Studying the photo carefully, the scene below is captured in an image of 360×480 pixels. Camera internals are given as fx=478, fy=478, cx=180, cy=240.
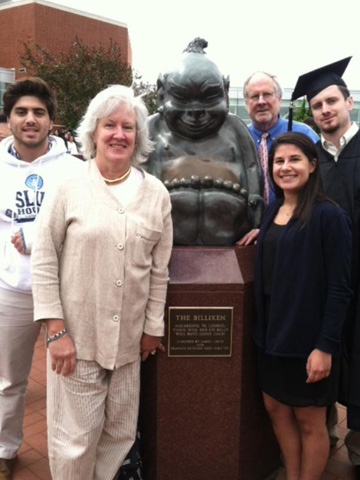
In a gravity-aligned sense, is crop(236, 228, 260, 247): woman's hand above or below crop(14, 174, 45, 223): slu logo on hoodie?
below

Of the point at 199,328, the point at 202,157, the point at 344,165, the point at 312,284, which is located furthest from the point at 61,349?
the point at 344,165

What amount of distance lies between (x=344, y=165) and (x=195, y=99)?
931mm

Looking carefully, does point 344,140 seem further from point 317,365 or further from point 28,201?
point 28,201

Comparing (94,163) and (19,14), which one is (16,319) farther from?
(19,14)

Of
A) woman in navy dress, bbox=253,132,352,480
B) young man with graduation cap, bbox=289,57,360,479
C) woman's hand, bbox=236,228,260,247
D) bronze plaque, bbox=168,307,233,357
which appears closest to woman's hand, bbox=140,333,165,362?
bronze plaque, bbox=168,307,233,357

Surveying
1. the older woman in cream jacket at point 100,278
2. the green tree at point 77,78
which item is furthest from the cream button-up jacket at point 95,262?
the green tree at point 77,78

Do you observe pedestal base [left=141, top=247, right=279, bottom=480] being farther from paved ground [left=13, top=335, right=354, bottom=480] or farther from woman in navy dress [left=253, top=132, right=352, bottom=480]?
paved ground [left=13, top=335, right=354, bottom=480]

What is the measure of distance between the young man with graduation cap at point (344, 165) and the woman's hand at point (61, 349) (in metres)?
1.55

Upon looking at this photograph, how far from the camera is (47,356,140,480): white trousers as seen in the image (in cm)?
209

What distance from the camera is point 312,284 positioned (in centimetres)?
221

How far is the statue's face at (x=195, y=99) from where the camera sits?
8.84ft

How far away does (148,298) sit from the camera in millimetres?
2203

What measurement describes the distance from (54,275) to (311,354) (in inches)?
Answer: 48.2

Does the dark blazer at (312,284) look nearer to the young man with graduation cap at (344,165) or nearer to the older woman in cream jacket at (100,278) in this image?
the young man with graduation cap at (344,165)
